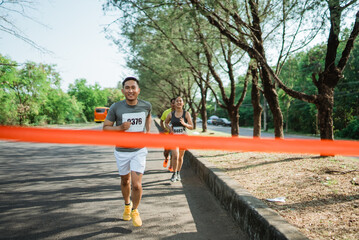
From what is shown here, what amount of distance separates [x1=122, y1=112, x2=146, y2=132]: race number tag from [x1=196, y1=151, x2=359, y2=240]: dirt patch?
2.04 metres

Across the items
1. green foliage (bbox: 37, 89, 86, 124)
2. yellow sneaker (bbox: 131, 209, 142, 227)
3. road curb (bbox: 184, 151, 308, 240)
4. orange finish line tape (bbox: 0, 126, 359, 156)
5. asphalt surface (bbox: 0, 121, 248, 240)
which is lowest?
asphalt surface (bbox: 0, 121, 248, 240)

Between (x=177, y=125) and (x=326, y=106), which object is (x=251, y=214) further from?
(x=326, y=106)

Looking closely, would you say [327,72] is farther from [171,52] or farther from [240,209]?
[171,52]

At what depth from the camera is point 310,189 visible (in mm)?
4215

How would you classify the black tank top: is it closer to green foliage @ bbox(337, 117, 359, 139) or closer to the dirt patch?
the dirt patch

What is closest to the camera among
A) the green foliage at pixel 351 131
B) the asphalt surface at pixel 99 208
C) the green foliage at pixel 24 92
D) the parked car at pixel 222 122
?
the asphalt surface at pixel 99 208

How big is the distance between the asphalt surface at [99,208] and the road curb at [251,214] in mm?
141

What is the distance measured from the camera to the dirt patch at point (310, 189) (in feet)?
9.71

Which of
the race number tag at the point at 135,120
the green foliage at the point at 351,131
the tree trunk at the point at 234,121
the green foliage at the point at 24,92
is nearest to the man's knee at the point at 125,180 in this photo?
the race number tag at the point at 135,120

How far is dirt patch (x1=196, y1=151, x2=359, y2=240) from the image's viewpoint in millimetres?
2961

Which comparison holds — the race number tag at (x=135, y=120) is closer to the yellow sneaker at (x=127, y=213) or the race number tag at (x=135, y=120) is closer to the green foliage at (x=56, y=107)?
the yellow sneaker at (x=127, y=213)

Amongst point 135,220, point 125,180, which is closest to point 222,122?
point 125,180

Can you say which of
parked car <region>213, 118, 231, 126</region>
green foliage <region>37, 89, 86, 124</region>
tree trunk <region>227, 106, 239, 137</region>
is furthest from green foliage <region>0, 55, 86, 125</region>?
parked car <region>213, 118, 231, 126</region>

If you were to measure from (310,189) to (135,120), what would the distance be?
295cm
